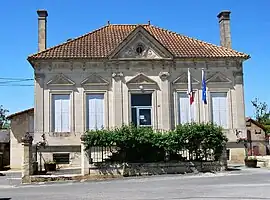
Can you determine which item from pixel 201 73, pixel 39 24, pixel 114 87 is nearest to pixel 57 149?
pixel 114 87

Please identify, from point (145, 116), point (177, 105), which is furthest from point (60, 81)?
point (177, 105)

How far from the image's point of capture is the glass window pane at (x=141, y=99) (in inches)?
1289

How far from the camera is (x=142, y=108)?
32.7 m

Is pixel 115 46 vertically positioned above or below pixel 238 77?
above

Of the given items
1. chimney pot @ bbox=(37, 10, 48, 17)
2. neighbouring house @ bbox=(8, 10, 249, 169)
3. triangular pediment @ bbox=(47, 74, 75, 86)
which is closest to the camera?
neighbouring house @ bbox=(8, 10, 249, 169)

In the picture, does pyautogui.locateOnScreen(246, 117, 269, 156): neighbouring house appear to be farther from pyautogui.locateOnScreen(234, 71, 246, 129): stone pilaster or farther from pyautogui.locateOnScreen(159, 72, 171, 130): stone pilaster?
pyautogui.locateOnScreen(159, 72, 171, 130): stone pilaster

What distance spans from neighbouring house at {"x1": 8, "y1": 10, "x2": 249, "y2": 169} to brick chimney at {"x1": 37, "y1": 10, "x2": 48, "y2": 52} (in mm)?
75

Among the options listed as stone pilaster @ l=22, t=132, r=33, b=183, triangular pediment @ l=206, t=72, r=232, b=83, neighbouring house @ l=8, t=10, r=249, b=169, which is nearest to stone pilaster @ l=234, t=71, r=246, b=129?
neighbouring house @ l=8, t=10, r=249, b=169

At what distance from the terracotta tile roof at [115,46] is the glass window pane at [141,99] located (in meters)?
3.60

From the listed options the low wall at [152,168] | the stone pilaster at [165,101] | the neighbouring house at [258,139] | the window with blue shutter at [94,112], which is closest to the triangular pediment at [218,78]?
the stone pilaster at [165,101]

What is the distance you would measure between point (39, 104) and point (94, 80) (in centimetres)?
423

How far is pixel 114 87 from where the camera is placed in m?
32.3

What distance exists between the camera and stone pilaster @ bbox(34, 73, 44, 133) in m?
31.6

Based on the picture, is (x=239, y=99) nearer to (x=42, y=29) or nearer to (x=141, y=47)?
(x=141, y=47)
